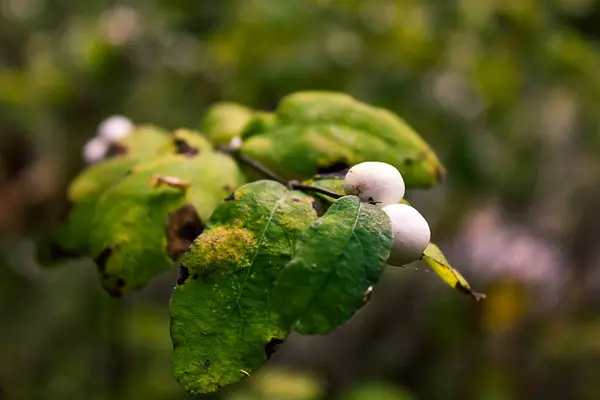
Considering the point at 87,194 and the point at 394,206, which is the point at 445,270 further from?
the point at 87,194

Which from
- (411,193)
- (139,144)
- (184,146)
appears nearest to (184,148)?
(184,146)

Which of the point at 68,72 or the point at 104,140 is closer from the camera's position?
the point at 104,140

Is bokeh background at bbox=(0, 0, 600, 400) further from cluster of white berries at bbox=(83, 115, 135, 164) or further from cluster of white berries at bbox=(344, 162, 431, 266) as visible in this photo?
cluster of white berries at bbox=(344, 162, 431, 266)

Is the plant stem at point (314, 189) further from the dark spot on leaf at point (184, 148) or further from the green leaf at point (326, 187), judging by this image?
the dark spot on leaf at point (184, 148)

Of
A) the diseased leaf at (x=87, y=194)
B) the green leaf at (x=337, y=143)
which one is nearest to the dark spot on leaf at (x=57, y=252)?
the diseased leaf at (x=87, y=194)

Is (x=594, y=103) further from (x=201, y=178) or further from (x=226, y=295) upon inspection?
(x=226, y=295)

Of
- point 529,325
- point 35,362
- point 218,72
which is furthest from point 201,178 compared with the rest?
point 529,325
